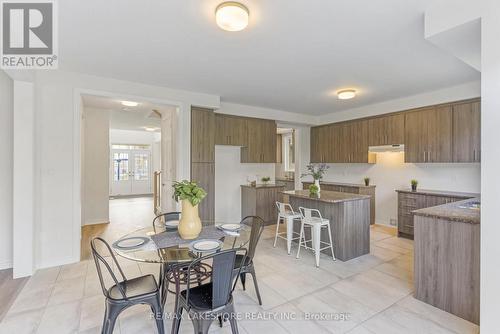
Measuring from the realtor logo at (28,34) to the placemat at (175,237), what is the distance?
7.03 feet

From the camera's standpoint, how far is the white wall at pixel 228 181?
17.9 ft

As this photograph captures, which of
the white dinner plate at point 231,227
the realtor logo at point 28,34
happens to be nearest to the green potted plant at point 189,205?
the white dinner plate at point 231,227

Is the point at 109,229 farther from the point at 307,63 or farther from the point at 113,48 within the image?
the point at 307,63

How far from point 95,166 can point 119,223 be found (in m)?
1.41

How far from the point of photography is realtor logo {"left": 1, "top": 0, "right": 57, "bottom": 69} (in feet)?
6.78

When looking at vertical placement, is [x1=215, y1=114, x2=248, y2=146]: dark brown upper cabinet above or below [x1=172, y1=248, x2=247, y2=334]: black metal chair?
above

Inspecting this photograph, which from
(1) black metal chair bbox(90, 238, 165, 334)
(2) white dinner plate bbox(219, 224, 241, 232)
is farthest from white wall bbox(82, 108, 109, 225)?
(1) black metal chair bbox(90, 238, 165, 334)

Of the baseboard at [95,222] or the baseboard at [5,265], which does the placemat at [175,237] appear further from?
the baseboard at [95,222]

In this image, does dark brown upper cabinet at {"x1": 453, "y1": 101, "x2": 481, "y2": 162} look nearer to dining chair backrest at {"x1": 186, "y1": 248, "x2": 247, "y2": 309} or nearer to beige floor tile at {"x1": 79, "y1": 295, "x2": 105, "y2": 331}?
dining chair backrest at {"x1": 186, "y1": 248, "x2": 247, "y2": 309}

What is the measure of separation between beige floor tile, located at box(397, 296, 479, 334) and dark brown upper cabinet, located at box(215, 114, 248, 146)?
3808mm

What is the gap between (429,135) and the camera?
4.39 m

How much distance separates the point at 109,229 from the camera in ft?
17.2

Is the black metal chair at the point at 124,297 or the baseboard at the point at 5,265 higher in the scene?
the black metal chair at the point at 124,297

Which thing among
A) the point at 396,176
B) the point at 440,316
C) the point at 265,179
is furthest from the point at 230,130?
the point at 440,316
